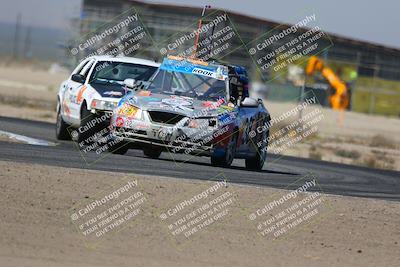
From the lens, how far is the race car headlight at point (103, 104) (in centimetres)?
1884

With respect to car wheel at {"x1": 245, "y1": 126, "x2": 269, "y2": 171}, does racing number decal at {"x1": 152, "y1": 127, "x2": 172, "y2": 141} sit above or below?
above

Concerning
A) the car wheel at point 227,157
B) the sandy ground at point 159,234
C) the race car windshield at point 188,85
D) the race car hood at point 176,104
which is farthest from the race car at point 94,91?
the sandy ground at point 159,234

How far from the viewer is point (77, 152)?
56.8ft

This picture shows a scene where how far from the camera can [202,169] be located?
1678 cm

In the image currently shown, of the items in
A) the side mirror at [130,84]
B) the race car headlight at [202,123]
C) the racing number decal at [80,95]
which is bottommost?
the racing number decal at [80,95]

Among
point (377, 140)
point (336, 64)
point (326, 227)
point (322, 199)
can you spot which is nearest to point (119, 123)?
point (322, 199)

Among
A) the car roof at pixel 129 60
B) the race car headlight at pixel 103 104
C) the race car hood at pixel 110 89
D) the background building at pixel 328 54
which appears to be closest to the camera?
the race car headlight at pixel 103 104

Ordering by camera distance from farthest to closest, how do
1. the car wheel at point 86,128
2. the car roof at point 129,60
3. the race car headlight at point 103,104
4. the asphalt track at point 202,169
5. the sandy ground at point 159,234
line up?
the car roof at point 129,60
the car wheel at point 86,128
the race car headlight at point 103,104
the asphalt track at point 202,169
the sandy ground at point 159,234

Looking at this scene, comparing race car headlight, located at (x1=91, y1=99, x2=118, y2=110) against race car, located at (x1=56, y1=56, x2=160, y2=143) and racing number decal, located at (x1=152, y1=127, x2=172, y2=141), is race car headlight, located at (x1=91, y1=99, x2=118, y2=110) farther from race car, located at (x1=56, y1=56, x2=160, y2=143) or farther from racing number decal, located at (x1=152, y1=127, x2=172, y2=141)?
racing number decal, located at (x1=152, y1=127, x2=172, y2=141)

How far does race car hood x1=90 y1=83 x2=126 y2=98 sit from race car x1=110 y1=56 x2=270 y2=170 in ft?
3.74

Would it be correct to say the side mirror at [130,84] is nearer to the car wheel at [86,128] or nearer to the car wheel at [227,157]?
the car wheel at [86,128]

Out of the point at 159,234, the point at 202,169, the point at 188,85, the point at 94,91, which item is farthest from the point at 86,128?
the point at 159,234

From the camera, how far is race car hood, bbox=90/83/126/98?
19.1 metres

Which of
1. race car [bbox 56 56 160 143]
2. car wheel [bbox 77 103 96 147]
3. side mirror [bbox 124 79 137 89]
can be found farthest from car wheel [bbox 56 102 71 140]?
side mirror [bbox 124 79 137 89]
